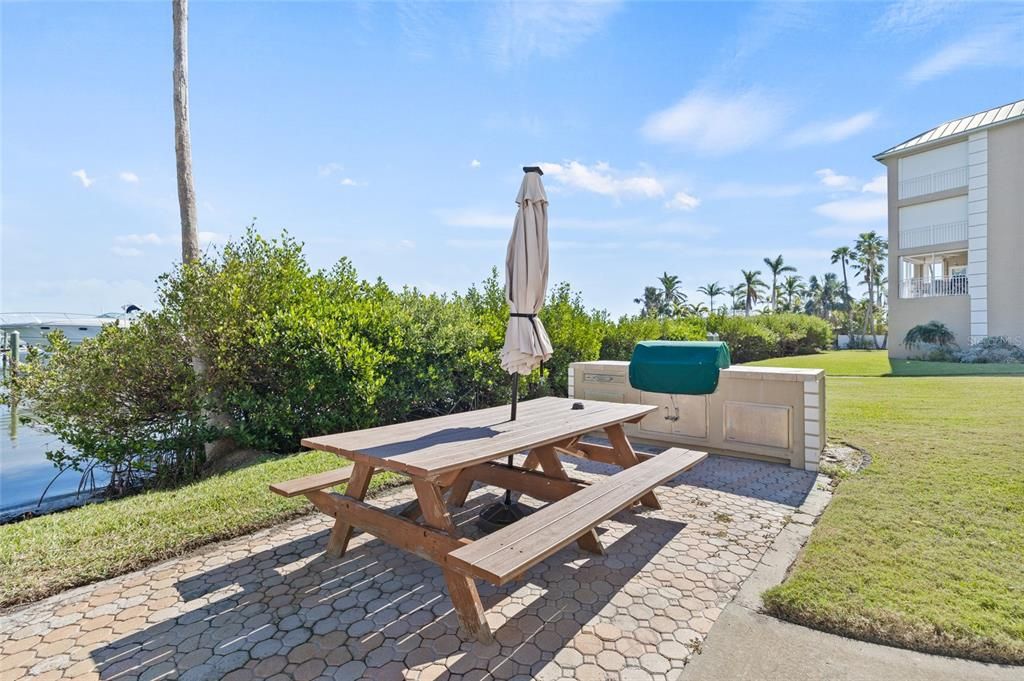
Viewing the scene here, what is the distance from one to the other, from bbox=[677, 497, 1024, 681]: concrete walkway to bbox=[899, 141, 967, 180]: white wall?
28458 millimetres

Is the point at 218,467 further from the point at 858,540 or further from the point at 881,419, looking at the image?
the point at 881,419

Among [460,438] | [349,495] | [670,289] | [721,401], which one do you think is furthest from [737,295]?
[349,495]

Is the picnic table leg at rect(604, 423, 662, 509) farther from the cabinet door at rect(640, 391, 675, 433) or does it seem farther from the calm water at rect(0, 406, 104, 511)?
the calm water at rect(0, 406, 104, 511)

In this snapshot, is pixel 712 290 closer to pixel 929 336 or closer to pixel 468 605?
pixel 929 336

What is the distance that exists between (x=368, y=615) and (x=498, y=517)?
1.27 m

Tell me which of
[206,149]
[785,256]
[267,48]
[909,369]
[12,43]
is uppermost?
[785,256]

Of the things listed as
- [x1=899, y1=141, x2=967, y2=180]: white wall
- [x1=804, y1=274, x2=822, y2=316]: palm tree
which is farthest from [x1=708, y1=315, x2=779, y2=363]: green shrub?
[x1=804, y1=274, x2=822, y2=316]: palm tree

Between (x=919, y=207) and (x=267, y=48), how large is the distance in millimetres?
28697

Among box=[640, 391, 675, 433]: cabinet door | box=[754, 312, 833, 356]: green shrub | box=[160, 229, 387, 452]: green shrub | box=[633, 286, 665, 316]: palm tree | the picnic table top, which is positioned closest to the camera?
the picnic table top

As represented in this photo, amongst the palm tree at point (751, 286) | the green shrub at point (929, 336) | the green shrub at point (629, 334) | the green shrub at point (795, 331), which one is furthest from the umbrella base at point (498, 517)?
the palm tree at point (751, 286)

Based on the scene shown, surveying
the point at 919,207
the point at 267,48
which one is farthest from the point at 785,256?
the point at 267,48

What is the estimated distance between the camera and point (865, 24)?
7.24 meters

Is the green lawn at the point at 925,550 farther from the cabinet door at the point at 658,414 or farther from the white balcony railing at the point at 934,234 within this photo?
the white balcony railing at the point at 934,234

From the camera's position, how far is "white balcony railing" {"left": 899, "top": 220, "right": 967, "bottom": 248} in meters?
21.2
